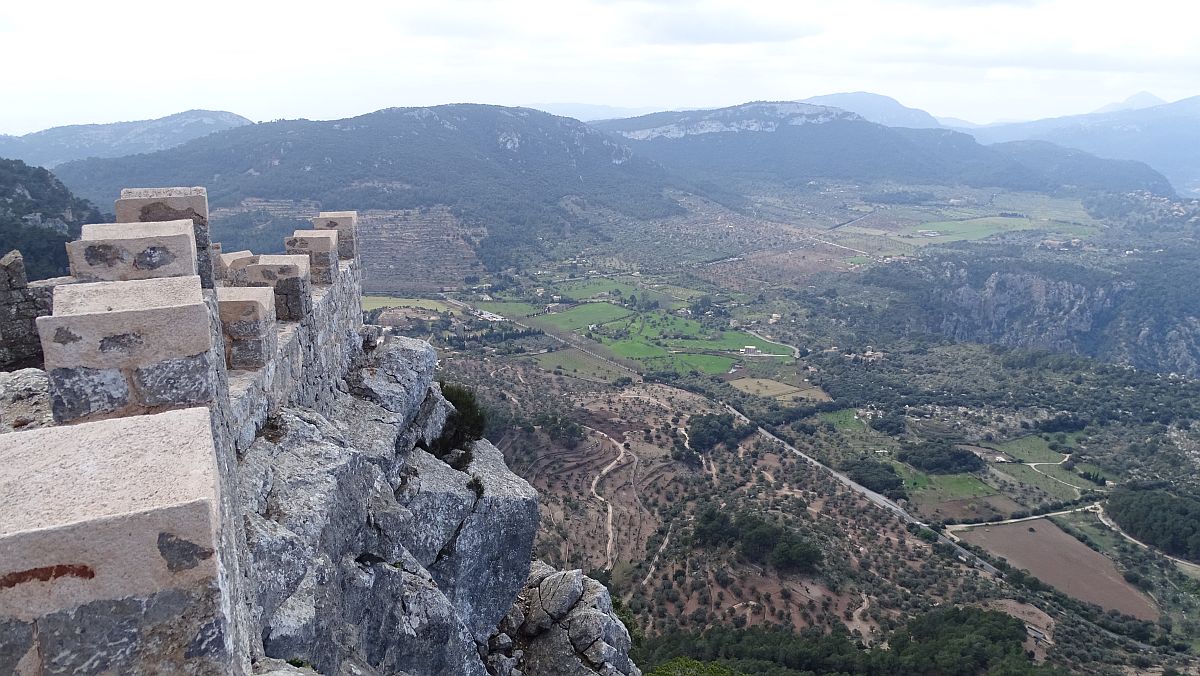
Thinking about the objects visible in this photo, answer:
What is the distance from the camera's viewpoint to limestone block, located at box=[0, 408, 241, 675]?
4234mm

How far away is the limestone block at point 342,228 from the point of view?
20.2m

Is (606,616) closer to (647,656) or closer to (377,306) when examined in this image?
(647,656)

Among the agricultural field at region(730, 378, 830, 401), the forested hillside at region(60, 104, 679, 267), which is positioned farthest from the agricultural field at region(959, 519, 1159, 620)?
the forested hillside at region(60, 104, 679, 267)

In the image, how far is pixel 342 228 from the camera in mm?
20438

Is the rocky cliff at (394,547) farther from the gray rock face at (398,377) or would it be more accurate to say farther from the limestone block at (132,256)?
the limestone block at (132,256)

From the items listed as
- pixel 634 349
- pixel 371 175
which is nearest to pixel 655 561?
pixel 634 349

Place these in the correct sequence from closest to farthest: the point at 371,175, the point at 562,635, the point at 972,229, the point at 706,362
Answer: the point at 562,635 → the point at 706,362 → the point at 371,175 → the point at 972,229

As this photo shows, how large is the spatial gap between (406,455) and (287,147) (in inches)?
6586

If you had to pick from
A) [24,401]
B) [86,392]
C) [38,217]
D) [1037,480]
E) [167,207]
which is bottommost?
[1037,480]

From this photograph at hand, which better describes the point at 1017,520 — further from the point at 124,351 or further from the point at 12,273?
the point at 12,273

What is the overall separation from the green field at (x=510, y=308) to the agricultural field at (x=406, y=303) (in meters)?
5.82

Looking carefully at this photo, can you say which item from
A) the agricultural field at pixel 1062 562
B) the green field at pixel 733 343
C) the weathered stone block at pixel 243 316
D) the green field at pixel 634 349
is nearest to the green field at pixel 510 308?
the green field at pixel 634 349

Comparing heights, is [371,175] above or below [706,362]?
above

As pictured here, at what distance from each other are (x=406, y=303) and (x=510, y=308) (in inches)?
618
